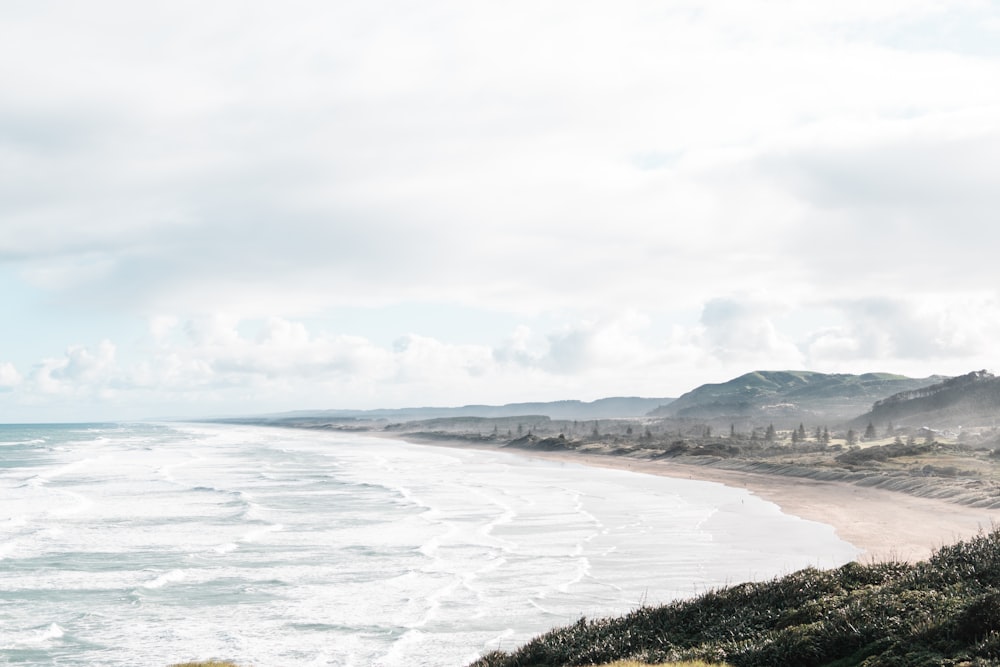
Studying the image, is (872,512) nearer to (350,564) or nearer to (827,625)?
(350,564)

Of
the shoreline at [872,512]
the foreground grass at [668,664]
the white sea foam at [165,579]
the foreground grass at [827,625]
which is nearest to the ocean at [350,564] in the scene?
the white sea foam at [165,579]

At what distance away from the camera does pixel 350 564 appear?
28188mm

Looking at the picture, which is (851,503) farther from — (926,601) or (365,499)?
(926,601)

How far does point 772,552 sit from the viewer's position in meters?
29.6

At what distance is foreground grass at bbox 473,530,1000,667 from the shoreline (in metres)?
2.11

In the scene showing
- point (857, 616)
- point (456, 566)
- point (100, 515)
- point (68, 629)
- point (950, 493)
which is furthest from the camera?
point (950, 493)

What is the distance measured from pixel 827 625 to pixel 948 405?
149 meters

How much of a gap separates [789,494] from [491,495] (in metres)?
19.9

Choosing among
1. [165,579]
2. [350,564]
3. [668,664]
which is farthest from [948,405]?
[668,664]

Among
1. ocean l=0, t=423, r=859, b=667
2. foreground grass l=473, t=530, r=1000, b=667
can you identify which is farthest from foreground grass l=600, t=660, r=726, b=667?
ocean l=0, t=423, r=859, b=667

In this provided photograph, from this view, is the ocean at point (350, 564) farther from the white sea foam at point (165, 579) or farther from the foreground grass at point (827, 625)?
the foreground grass at point (827, 625)

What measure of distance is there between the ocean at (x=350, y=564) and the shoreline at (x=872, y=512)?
162 centimetres

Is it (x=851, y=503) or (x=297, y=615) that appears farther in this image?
(x=851, y=503)

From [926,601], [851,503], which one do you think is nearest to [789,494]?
[851,503]
